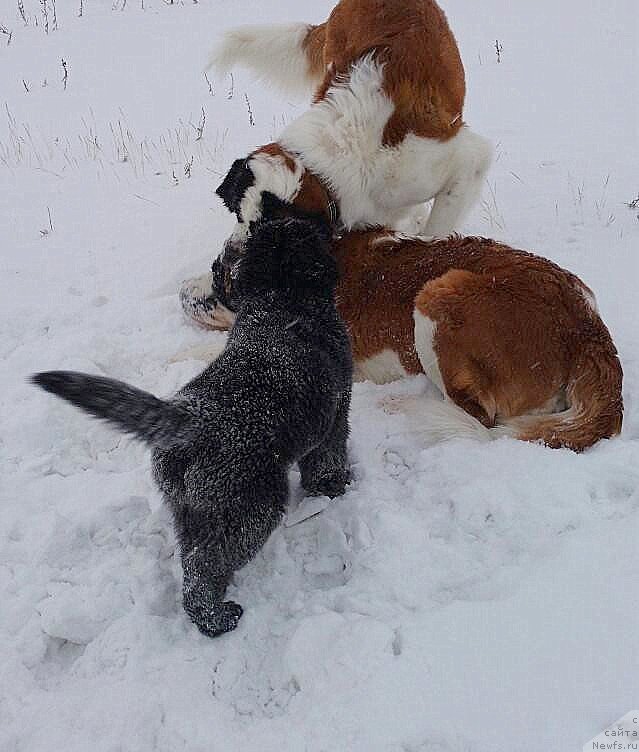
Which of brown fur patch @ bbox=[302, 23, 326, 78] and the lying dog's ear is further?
brown fur patch @ bbox=[302, 23, 326, 78]

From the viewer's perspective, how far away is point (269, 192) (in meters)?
3.38

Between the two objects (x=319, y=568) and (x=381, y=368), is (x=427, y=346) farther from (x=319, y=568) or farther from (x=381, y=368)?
(x=319, y=568)

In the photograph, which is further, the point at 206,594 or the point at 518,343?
the point at 518,343

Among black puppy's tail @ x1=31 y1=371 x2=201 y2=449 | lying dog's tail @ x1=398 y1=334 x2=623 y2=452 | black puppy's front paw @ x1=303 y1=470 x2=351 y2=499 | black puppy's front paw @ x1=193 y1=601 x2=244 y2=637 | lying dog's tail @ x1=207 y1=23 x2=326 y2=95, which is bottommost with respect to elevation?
black puppy's front paw @ x1=193 y1=601 x2=244 y2=637

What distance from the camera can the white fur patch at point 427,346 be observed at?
10.3ft

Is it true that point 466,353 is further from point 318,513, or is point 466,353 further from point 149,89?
point 149,89

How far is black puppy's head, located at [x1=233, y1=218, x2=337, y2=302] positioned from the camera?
2715mm

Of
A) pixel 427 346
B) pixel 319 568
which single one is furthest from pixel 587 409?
pixel 319 568

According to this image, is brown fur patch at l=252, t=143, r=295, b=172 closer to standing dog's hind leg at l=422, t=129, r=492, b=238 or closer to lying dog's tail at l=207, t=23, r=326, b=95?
standing dog's hind leg at l=422, t=129, r=492, b=238

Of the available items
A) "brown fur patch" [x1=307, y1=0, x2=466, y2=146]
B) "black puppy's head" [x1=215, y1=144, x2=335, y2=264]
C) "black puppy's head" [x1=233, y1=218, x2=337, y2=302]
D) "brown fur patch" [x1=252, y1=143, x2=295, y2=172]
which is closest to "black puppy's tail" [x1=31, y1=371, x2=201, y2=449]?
"black puppy's head" [x1=233, y1=218, x2=337, y2=302]

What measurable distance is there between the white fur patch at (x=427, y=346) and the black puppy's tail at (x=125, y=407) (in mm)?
1472

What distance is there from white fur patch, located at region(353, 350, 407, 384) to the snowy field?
0.09 m

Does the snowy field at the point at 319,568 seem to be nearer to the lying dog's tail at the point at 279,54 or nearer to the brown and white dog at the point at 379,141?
the brown and white dog at the point at 379,141

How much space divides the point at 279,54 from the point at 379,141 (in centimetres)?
175
